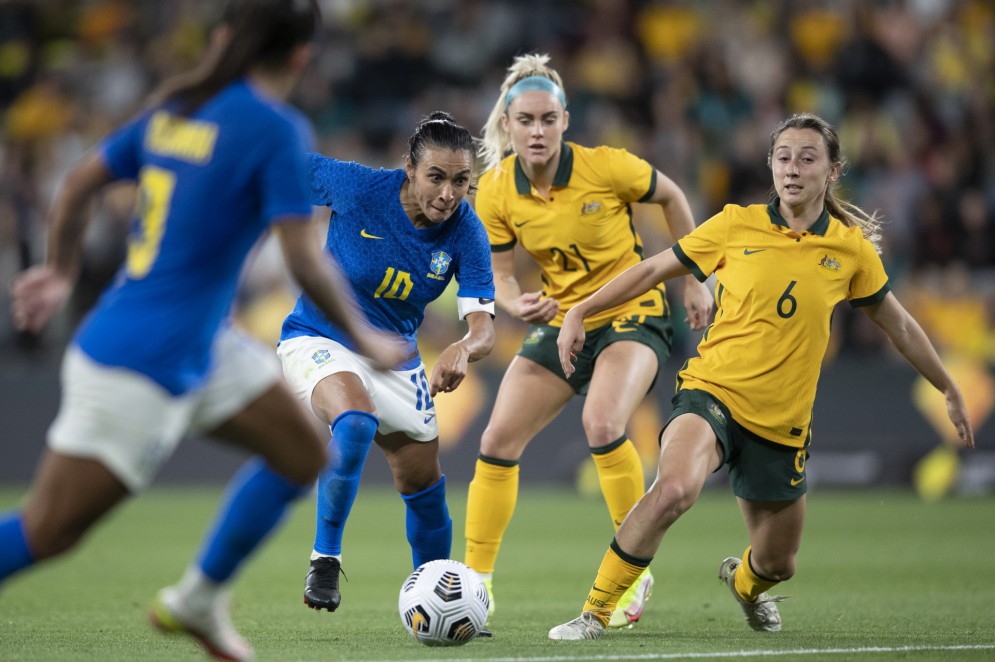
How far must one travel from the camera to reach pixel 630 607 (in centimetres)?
641

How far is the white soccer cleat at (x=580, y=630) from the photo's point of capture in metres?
5.64

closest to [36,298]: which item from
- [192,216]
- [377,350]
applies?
[192,216]

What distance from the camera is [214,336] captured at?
3988 mm

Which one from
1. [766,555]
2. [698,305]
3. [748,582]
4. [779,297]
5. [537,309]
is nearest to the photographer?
[779,297]

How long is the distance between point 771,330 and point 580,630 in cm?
157

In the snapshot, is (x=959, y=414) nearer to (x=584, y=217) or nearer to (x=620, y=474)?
(x=620, y=474)

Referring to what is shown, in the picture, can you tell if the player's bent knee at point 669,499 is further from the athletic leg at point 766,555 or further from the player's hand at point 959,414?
the player's hand at point 959,414

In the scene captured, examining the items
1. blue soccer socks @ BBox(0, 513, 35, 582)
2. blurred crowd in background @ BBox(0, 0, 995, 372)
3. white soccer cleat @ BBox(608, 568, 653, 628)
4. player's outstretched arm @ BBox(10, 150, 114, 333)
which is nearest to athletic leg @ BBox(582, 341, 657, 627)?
white soccer cleat @ BBox(608, 568, 653, 628)

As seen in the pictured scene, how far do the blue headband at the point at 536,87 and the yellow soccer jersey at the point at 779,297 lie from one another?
4.92 feet

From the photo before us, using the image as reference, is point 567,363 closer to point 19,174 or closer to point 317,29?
point 317,29

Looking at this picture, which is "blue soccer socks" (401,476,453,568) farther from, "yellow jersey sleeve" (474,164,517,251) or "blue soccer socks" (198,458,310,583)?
"blue soccer socks" (198,458,310,583)

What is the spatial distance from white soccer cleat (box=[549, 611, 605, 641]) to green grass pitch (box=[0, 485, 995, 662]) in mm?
106

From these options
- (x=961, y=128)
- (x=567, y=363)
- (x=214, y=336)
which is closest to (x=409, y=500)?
(x=567, y=363)

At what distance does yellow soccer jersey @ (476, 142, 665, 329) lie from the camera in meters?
6.88
